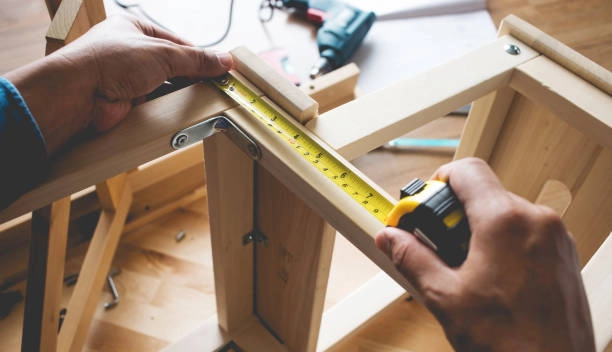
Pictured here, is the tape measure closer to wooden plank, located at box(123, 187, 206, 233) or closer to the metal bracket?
the metal bracket

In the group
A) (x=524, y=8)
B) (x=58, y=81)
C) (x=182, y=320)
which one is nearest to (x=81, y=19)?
(x=58, y=81)

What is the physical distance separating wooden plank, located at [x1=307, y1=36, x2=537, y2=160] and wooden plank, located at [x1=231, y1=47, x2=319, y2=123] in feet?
0.08

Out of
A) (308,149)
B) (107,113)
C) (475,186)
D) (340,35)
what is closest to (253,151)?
(308,149)

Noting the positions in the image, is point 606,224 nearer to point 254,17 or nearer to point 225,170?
point 225,170

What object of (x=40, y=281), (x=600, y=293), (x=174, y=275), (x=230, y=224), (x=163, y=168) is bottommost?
(x=174, y=275)

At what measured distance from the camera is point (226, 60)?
2.44ft

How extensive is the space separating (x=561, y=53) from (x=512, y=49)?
7cm

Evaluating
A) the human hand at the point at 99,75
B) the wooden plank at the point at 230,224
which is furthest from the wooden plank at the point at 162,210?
the human hand at the point at 99,75

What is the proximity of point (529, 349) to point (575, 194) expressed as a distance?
64 cm

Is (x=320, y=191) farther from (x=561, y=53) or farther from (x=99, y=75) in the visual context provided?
(x=561, y=53)

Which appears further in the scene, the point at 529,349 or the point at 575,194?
the point at 575,194

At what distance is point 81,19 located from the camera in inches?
35.0

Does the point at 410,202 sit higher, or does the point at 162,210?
the point at 410,202

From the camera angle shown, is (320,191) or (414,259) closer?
(414,259)
